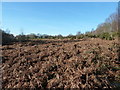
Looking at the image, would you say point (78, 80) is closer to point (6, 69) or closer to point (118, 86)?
point (118, 86)

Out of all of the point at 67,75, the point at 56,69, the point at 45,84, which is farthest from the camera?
the point at 56,69

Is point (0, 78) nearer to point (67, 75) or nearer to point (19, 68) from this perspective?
point (19, 68)

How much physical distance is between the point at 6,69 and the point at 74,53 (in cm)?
233

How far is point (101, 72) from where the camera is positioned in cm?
360

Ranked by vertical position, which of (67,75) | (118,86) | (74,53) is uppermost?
(74,53)

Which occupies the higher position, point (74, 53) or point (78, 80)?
point (74, 53)

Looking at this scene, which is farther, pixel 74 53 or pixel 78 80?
pixel 74 53

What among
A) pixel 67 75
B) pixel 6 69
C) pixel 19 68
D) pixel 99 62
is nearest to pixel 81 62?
pixel 99 62

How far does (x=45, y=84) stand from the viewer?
3.20 m

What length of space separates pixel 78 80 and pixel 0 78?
2.03 metres

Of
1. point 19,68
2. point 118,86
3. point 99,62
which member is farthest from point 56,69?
point 118,86

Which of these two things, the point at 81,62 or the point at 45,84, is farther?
the point at 81,62

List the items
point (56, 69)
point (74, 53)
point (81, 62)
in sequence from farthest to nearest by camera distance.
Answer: point (74, 53) < point (81, 62) < point (56, 69)

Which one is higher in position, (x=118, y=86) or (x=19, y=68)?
(x=19, y=68)
